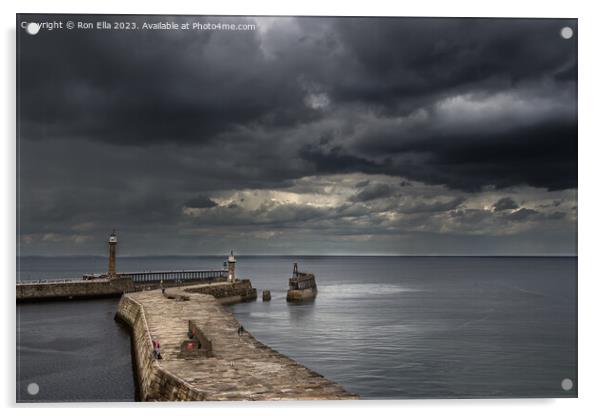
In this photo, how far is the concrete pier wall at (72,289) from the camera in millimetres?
50344

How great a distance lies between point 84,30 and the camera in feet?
49.1

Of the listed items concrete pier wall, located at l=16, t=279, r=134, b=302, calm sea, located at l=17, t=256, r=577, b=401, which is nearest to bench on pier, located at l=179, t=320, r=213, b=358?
calm sea, located at l=17, t=256, r=577, b=401

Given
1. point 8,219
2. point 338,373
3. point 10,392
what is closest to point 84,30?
point 8,219

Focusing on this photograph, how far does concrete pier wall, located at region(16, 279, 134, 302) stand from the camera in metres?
50.3

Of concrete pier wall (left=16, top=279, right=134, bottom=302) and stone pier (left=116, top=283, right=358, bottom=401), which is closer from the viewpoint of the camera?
stone pier (left=116, top=283, right=358, bottom=401)

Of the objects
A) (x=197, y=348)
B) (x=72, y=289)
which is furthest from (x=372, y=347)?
(x=72, y=289)

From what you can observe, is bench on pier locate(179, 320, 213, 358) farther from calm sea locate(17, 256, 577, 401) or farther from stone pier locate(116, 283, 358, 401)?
calm sea locate(17, 256, 577, 401)

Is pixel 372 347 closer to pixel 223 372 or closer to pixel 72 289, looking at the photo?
pixel 223 372

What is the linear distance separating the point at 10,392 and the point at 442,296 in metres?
67.1

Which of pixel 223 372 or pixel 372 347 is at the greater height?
pixel 223 372

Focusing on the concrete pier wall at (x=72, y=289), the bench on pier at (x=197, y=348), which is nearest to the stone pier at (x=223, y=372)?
the bench on pier at (x=197, y=348)

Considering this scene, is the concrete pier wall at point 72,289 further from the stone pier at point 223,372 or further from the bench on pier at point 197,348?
the bench on pier at point 197,348

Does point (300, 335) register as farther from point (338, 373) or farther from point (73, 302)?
point (73, 302)

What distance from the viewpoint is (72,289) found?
53531 mm
